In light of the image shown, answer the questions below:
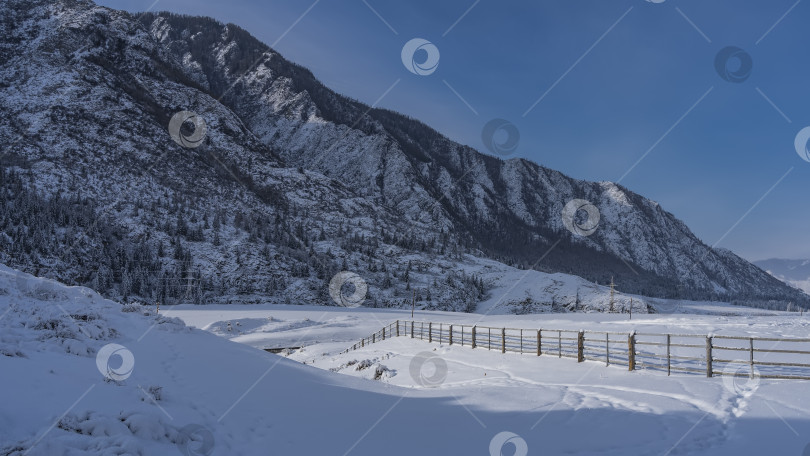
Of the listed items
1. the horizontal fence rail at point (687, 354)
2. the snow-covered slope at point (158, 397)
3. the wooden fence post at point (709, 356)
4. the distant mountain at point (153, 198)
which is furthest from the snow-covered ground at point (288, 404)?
the distant mountain at point (153, 198)

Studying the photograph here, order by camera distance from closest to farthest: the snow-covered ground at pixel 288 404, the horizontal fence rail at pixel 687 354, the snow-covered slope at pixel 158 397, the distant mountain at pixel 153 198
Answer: the snow-covered slope at pixel 158 397 < the snow-covered ground at pixel 288 404 < the horizontal fence rail at pixel 687 354 < the distant mountain at pixel 153 198

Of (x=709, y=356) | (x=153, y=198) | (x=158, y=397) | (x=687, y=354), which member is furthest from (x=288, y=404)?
(x=153, y=198)

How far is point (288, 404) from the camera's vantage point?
437 inches

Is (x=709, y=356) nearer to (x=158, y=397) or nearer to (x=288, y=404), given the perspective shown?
(x=288, y=404)

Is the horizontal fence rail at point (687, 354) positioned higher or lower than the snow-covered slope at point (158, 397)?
higher

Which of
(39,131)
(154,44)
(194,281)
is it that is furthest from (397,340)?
(154,44)

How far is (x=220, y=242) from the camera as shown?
88.6 metres

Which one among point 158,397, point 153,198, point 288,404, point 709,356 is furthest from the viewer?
point 153,198

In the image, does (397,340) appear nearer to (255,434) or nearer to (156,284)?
(255,434)

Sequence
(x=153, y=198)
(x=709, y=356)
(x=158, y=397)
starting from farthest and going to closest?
(x=153, y=198) < (x=709, y=356) < (x=158, y=397)

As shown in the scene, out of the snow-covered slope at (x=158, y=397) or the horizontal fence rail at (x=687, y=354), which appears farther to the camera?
the horizontal fence rail at (x=687, y=354)

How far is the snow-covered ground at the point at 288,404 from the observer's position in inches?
267

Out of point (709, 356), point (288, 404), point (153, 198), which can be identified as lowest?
point (153, 198)

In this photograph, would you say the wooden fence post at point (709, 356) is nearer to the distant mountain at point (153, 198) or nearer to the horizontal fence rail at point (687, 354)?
the horizontal fence rail at point (687, 354)
